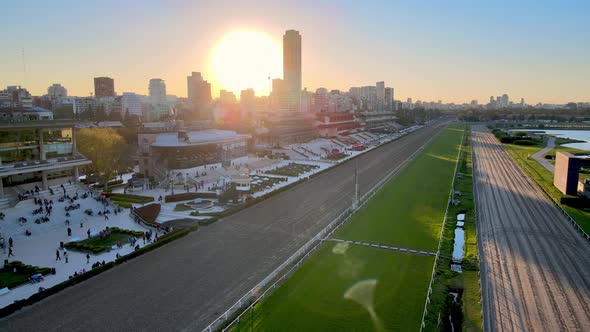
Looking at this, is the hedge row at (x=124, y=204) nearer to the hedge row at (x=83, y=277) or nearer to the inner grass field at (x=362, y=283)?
the hedge row at (x=83, y=277)

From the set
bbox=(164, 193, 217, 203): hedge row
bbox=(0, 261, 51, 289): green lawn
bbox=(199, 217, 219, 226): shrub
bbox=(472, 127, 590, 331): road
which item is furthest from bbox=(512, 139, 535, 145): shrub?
bbox=(0, 261, 51, 289): green lawn

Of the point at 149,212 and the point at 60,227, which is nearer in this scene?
the point at 60,227

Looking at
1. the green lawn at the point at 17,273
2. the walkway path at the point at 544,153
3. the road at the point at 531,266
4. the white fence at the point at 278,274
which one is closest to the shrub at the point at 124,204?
the green lawn at the point at 17,273

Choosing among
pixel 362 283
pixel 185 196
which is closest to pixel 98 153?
pixel 185 196

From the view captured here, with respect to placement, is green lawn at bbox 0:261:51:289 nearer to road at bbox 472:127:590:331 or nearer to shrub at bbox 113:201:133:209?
shrub at bbox 113:201:133:209

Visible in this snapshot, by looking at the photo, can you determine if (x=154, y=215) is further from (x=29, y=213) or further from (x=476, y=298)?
(x=476, y=298)

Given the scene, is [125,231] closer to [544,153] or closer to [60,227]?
[60,227]
